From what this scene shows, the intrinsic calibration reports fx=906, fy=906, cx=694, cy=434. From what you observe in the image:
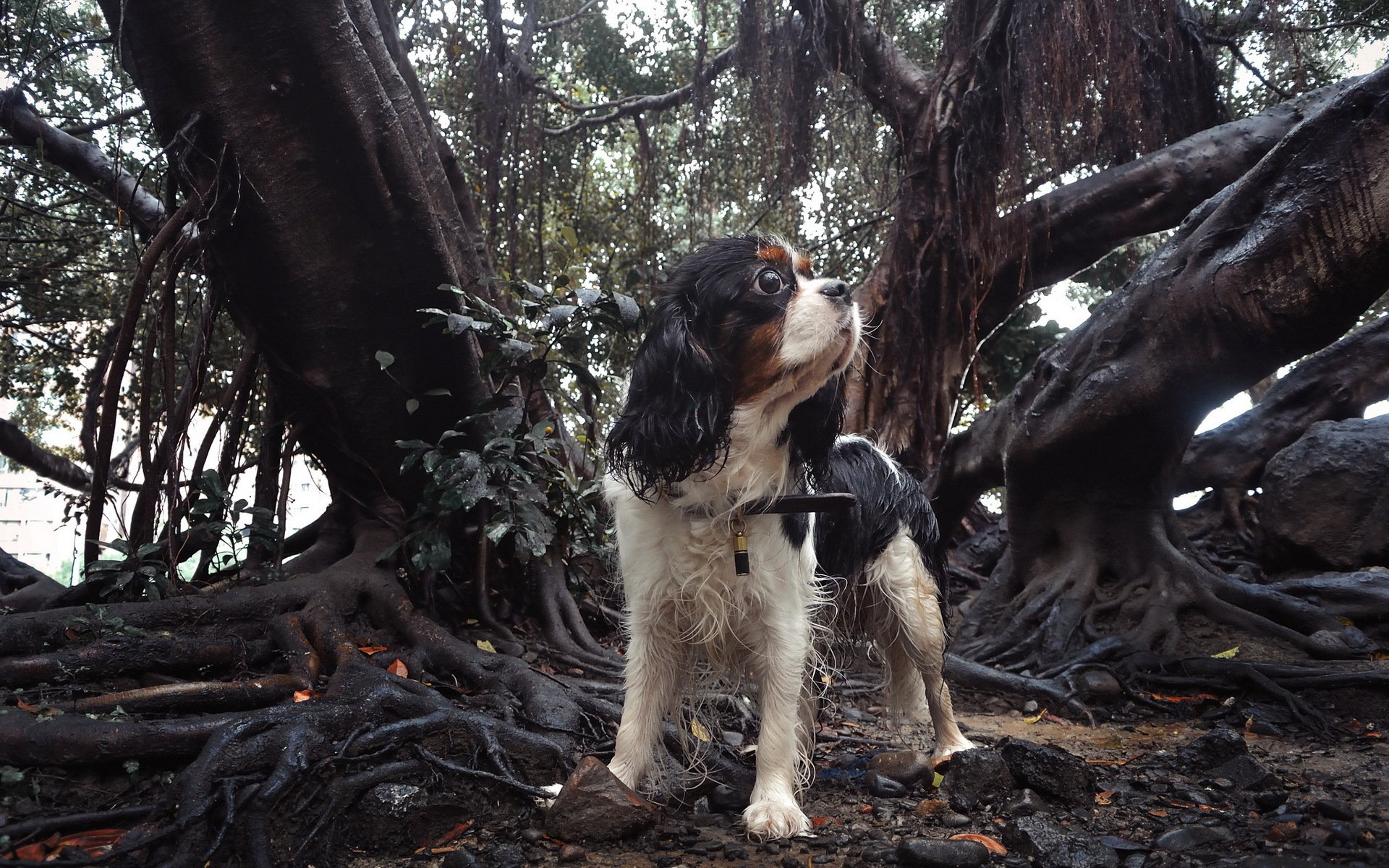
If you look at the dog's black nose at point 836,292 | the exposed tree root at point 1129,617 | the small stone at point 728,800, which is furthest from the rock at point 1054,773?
the exposed tree root at point 1129,617

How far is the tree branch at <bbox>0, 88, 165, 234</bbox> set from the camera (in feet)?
18.3

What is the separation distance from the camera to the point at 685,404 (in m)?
2.75

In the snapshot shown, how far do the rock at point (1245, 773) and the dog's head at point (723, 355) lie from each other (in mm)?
1726

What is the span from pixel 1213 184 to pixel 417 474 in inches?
206

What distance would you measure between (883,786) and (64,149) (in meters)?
6.29

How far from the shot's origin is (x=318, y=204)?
366 centimetres

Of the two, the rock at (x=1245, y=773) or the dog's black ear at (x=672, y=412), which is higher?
the dog's black ear at (x=672, y=412)

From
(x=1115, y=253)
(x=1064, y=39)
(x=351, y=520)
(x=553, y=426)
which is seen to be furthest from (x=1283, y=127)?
(x=351, y=520)

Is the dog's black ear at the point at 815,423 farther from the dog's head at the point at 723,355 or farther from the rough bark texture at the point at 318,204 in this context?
the rough bark texture at the point at 318,204

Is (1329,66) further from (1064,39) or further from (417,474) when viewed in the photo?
(417,474)

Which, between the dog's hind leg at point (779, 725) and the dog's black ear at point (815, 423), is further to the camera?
the dog's black ear at point (815, 423)

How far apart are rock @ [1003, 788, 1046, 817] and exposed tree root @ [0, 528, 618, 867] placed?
1.36 m

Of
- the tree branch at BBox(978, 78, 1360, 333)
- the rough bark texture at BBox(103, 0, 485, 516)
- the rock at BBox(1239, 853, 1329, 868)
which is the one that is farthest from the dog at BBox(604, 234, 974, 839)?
the tree branch at BBox(978, 78, 1360, 333)

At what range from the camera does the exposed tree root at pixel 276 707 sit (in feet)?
7.80
